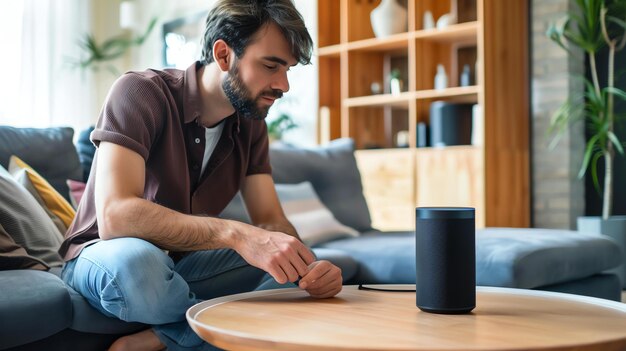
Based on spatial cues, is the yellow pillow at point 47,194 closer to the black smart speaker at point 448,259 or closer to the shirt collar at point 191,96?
the shirt collar at point 191,96

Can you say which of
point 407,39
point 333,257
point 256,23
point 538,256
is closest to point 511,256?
point 538,256

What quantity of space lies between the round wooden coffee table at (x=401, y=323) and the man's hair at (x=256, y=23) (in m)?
0.70

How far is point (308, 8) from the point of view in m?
5.57

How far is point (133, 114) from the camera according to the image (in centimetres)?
175

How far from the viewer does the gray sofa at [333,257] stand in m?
1.67

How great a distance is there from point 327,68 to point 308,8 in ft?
1.73

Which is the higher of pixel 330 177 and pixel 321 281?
pixel 330 177

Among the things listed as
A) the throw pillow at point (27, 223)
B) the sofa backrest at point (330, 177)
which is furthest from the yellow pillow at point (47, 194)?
the sofa backrest at point (330, 177)

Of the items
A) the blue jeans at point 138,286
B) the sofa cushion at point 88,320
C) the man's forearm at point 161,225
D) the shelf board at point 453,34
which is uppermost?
the shelf board at point 453,34

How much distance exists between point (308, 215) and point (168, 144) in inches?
45.9

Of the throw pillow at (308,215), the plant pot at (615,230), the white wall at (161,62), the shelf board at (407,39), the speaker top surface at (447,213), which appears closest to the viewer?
the speaker top surface at (447,213)

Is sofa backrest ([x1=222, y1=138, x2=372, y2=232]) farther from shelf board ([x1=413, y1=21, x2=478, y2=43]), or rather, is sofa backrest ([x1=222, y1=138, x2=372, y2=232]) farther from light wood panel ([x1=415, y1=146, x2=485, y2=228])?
shelf board ([x1=413, y1=21, x2=478, y2=43])

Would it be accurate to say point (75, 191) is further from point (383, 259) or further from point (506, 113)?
point (506, 113)

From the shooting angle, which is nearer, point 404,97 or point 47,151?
point 47,151
